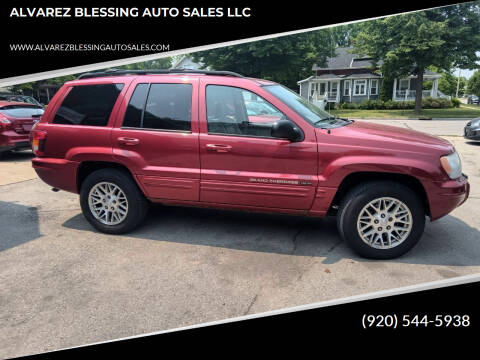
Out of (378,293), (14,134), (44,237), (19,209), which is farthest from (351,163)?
(14,134)

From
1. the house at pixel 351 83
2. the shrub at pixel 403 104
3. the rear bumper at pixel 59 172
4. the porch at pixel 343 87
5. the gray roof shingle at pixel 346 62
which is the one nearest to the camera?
the rear bumper at pixel 59 172

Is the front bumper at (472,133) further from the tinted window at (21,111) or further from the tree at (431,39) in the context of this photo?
the tree at (431,39)

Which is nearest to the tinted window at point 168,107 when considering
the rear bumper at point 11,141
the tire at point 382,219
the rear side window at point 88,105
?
the rear side window at point 88,105

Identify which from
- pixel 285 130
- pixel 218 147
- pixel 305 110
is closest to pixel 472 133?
pixel 305 110

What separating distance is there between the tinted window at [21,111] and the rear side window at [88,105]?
229 inches

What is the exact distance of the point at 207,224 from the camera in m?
4.93

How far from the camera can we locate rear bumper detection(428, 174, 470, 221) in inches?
146

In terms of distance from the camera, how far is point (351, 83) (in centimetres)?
4116

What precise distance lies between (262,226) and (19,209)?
3.77 meters

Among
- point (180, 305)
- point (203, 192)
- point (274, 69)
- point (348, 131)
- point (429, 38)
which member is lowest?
point (180, 305)

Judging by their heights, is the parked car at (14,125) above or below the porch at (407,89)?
below

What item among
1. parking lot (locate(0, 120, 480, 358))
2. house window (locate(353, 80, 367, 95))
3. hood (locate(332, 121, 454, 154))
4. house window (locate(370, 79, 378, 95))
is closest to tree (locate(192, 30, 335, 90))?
house window (locate(353, 80, 367, 95))

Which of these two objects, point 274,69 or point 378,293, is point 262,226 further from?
point 274,69

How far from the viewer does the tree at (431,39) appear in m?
26.8
